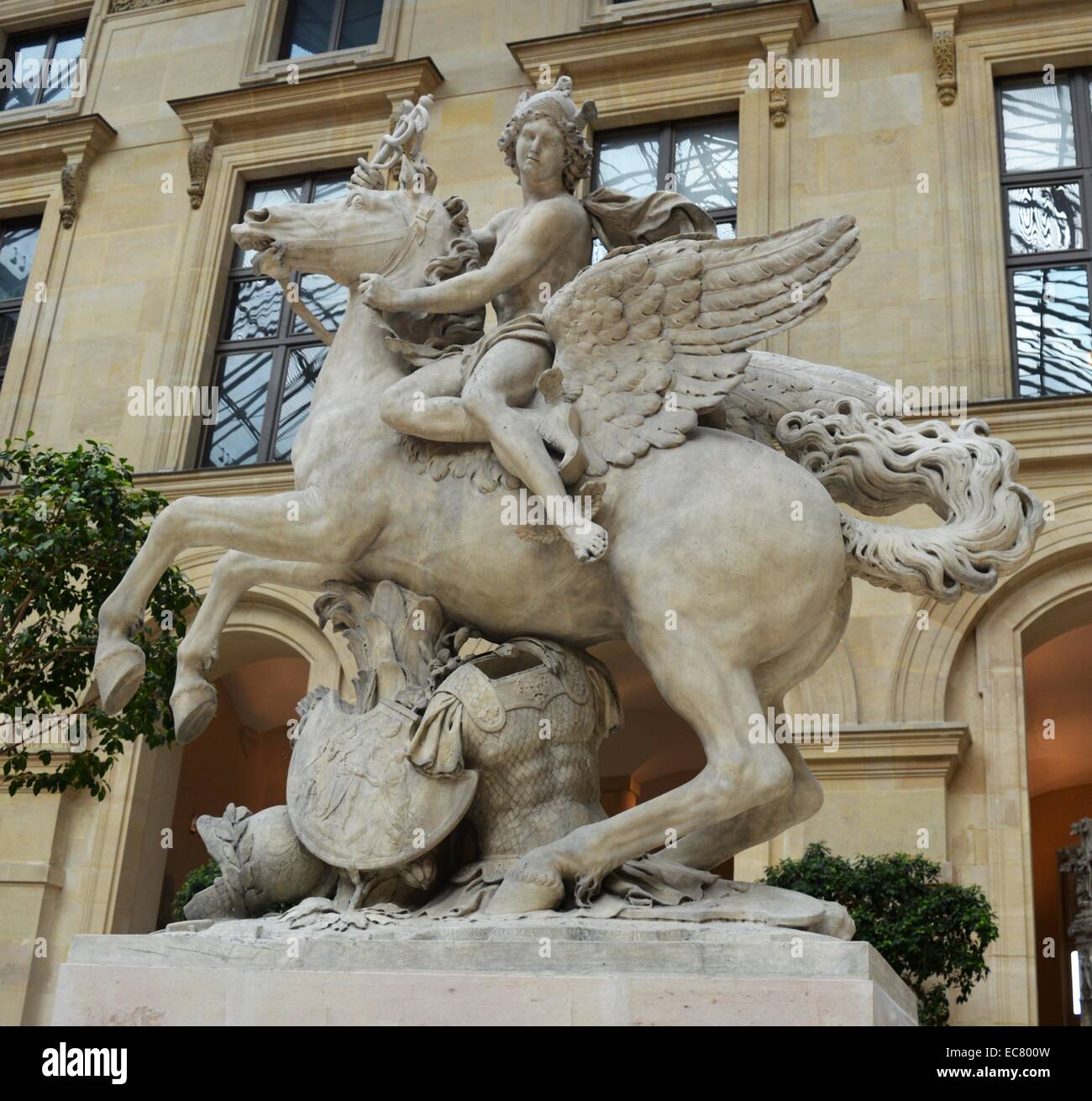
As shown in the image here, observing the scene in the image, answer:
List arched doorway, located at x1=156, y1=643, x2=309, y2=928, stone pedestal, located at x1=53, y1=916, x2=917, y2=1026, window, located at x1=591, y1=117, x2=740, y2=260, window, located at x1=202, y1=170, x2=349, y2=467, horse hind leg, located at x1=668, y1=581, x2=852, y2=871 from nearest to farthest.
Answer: stone pedestal, located at x1=53, y1=916, x2=917, y2=1026, horse hind leg, located at x1=668, y1=581, x2=852, y2=871, window, located at x1=591, y1=117, x2=740, y2=260, window, located at x1=202, y1=170, x2=349, y2=467, arched doorway, located at x1=156, y1=643, x2=309, y2=928

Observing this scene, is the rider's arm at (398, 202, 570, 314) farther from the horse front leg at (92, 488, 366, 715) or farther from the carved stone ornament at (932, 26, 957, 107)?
the carved stone ornament at (932, 26, 957, 107)

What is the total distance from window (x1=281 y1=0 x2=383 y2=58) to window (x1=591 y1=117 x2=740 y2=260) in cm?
381

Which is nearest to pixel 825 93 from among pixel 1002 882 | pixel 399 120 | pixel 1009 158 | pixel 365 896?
pixel 1009 158

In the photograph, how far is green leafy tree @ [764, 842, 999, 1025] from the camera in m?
8.75

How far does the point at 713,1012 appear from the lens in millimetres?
3104

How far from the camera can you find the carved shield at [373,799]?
366cm

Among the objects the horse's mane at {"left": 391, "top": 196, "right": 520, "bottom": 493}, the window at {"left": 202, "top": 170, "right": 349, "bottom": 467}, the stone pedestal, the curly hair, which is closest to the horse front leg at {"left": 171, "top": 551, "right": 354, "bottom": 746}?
the horse's mane at {"left": 391, "top": 196, "right": 520, "bottom": 493}

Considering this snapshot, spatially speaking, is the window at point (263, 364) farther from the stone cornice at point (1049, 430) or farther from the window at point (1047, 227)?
the window at point (1047, 227)

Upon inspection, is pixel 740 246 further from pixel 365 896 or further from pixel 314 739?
pixel 365 896

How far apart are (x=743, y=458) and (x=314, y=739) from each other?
143 centimetres

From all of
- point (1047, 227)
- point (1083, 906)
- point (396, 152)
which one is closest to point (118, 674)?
point (396, 152)

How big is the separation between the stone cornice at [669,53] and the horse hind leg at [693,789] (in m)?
12.3

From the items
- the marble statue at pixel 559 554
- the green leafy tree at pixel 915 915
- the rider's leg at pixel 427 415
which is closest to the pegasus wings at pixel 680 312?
the marble statue at pixel 559 554

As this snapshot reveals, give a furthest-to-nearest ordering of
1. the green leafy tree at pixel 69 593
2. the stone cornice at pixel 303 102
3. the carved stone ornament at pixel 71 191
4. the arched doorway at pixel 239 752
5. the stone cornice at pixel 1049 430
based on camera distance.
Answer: the arched doorway at pixel 239 752 < the carved stone ornament at pixel 71 191 < the stone cornice at pixel 303 102 < the stone cornice at pixel 1049 430 < the green leafy tree at pixel 69 593
